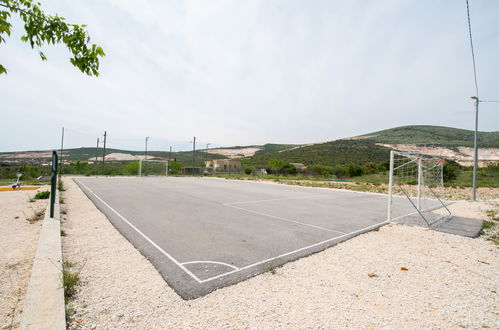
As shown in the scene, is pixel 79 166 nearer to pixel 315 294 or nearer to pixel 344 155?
pixel 315 294

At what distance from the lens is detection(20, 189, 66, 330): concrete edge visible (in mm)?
2400

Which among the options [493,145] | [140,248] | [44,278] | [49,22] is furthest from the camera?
[493,145]

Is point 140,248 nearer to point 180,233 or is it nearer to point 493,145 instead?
point 180,233

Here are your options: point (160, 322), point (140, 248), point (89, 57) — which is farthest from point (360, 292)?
point (89, 57)

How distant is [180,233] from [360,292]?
420cm

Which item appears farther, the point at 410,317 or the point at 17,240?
the point at 17,240

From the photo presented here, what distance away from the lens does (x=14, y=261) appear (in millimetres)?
4062

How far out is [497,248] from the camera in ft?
17.9

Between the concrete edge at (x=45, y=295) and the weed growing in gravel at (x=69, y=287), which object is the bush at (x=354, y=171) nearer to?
the concrete edge at (x=45, y=295)

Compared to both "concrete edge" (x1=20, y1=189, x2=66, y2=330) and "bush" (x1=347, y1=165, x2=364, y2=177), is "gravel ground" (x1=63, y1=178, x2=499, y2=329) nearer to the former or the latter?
"concrete edge" (x1=20, y1=189, x2=66, y2=330)

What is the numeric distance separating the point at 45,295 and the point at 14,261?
1945 mm

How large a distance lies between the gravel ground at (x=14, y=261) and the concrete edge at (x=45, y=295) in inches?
5.8

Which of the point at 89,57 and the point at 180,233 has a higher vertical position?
the point at 89,57

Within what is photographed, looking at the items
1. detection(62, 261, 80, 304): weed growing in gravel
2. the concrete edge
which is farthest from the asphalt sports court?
the concrete edge
